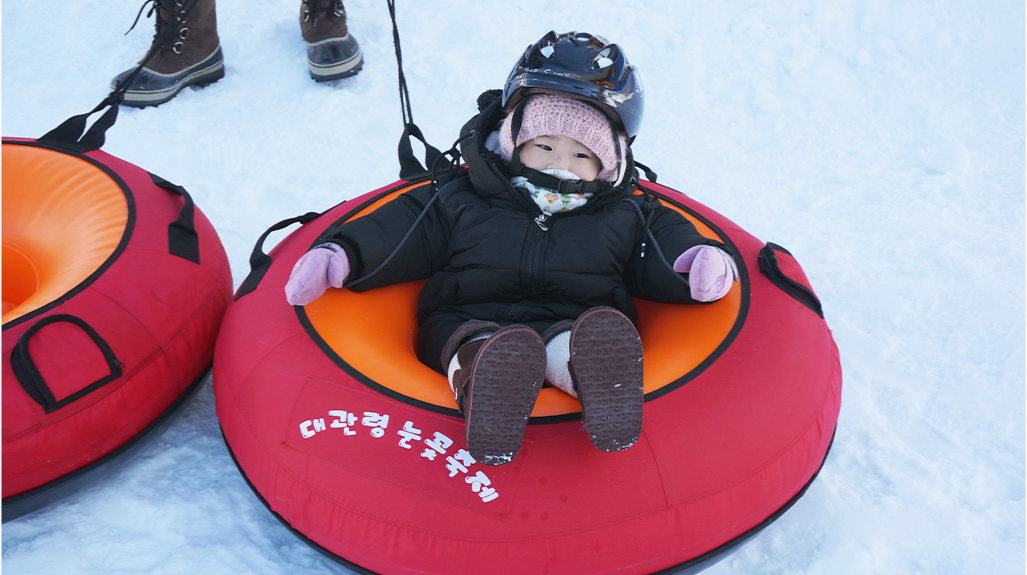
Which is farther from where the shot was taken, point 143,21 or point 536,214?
point 143,21

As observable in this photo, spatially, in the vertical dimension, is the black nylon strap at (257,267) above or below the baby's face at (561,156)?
below

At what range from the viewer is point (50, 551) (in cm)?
180

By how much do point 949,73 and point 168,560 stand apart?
4.54 m

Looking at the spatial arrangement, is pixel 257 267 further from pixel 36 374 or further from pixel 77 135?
pixel 77 135

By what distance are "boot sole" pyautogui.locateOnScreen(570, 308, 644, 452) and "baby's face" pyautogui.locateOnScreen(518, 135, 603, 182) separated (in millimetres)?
586

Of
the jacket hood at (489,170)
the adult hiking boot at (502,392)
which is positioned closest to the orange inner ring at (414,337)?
the adult hiking boot at (502,392)

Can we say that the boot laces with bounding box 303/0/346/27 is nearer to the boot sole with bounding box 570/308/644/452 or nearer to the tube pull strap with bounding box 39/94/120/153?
the tube pull strap with bounding box 39/94/120/153

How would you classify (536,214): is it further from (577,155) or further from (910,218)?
(910,218)

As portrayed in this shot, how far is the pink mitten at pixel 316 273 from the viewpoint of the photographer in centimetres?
185

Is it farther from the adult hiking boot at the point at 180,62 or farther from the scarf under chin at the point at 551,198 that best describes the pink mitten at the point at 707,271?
the adult hiking boot at the point at 180,62

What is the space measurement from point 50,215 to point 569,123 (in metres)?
1.47

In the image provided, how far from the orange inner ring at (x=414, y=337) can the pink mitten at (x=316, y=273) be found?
7 cm

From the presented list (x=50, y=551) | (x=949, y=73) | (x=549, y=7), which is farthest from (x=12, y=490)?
(x=949, y=73)

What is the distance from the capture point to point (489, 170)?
2.06 metres
